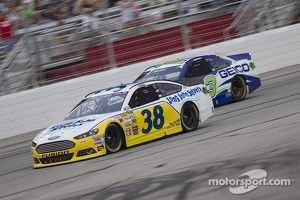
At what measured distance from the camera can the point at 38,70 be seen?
21.0 meters

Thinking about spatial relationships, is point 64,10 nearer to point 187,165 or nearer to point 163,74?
point 163,74

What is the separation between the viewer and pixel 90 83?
69.9 feet

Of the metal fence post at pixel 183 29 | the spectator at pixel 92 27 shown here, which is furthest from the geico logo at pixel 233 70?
the spectator at pixel 92 27

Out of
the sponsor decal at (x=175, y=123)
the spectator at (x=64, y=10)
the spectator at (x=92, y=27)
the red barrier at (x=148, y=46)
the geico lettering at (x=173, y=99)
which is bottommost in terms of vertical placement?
the sponsor decal at (x=175, y=123)

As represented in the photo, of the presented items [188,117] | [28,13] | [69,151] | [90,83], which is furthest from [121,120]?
[28,13]

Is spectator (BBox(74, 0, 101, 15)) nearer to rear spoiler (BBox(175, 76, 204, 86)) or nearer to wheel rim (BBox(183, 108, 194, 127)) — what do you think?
rear spoiler (BBox(175, 76, 204, 86))

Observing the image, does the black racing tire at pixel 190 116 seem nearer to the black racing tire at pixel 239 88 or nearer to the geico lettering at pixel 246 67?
the black racing tire at pixel 239 88

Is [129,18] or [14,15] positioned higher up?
[14,15]

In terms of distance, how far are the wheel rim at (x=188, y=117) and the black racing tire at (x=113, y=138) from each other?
180 centimetres

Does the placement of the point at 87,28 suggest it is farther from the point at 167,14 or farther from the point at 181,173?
the point at 181,173

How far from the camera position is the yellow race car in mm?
13453

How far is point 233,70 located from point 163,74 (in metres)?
1.72

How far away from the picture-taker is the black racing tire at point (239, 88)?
62.7 feet

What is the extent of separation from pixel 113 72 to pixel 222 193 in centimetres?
1350
